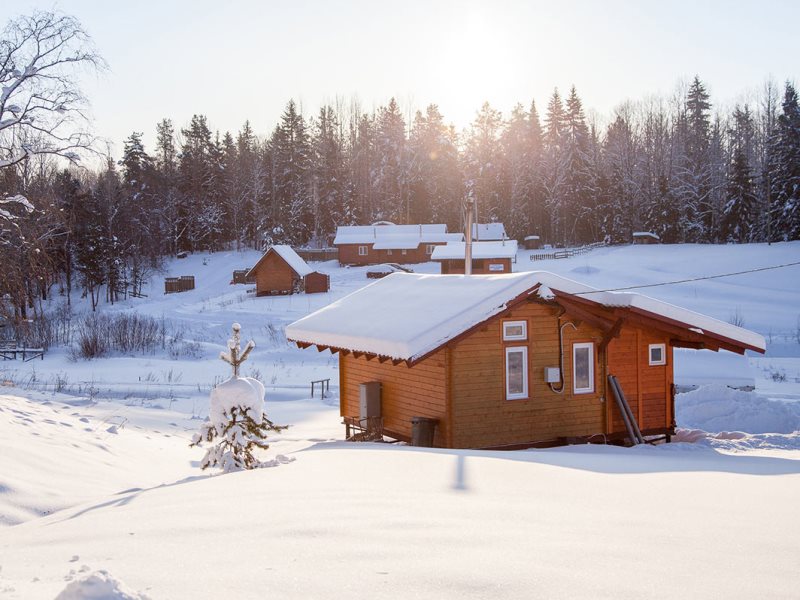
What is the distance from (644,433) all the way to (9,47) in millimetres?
16629

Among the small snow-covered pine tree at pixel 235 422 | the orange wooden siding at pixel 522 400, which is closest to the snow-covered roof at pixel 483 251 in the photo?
the orange wooden siding at pixel 522 400

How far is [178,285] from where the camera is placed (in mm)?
59781

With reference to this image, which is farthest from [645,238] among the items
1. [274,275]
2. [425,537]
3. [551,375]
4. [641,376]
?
[425,537]

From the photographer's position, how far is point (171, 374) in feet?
85.1

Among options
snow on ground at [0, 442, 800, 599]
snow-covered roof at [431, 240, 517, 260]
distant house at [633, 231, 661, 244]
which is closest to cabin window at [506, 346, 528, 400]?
snow on ground at [0, 442, 800, 599]

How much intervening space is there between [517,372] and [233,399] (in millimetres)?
7190

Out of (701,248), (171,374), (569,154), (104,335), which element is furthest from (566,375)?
(569,154)

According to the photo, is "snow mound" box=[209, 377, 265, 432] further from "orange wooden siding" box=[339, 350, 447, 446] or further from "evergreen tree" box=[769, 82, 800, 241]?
"evergreen tree" box=[769, 82, 800, 241]

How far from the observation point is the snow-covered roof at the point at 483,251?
171 ft

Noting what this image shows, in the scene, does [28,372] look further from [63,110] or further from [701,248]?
[701,248]

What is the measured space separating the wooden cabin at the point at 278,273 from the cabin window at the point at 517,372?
→ 127ft

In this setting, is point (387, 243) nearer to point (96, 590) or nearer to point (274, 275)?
point (274, 275)

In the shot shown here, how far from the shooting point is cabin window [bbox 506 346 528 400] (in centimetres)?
1484

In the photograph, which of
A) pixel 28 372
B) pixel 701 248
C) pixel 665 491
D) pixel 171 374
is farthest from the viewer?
pixel 701 248
